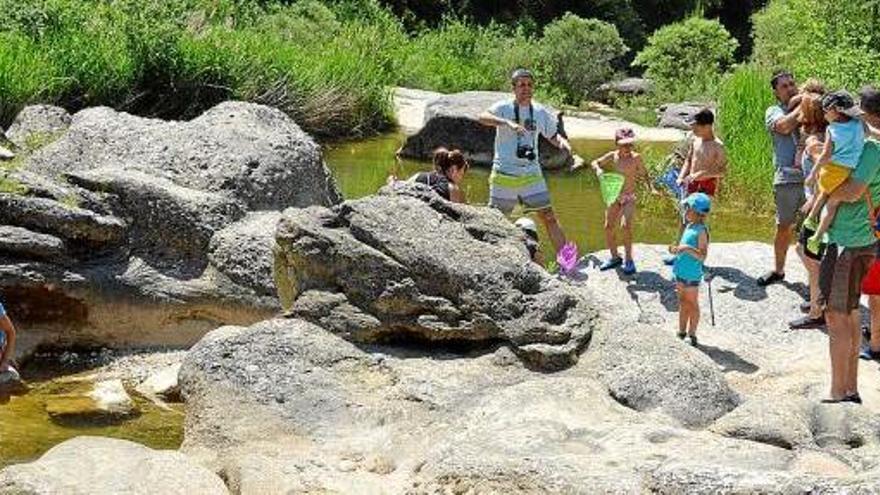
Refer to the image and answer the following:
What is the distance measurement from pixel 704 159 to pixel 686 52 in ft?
72.1

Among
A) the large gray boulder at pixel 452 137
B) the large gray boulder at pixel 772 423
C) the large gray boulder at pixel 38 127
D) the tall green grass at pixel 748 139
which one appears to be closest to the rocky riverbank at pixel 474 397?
the large gray boulder at pixel 772 423

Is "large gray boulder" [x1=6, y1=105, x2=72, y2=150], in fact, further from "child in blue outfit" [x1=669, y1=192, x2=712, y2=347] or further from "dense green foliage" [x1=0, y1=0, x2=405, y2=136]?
"child in blue outfit" [x1=669, y1=192, x2=712, y2=347]

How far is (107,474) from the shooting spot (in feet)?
17.3

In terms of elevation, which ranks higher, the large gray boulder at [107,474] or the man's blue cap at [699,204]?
the man's blue cap at [699,204]

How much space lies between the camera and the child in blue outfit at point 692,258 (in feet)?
26.5

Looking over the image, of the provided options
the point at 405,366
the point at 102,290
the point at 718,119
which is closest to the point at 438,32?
the point at 718,119

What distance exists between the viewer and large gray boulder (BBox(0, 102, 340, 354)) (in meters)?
8.83

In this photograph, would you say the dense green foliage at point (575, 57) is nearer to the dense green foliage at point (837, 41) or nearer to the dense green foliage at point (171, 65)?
the dense green foliage at point (171, 65)

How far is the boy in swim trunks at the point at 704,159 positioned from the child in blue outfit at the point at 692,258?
84cm

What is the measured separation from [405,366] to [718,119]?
367 inches

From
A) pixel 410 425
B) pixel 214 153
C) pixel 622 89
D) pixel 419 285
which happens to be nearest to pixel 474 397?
pixel 410 425

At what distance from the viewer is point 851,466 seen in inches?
201

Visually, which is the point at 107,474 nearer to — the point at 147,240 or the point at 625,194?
the point at 147,240

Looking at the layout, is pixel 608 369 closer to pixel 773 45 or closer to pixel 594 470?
pixel 594 470
